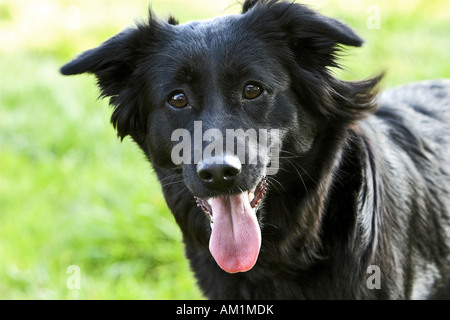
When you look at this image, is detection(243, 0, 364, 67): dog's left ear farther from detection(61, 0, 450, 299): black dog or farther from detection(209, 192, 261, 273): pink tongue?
detection(209, 192, 261, 273): pink tongue

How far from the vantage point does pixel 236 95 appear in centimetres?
274

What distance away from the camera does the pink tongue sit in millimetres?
2670

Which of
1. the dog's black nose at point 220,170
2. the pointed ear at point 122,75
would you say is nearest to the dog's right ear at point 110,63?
the pointed ear at point 122,75

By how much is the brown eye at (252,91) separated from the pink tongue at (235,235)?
47 cm

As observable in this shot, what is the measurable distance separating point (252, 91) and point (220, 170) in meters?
0.48

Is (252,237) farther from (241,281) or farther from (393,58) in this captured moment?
(393,58)

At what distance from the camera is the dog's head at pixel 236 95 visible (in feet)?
8.72

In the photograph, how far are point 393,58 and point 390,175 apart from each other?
4180mm

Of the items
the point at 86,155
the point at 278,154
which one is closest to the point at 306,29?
the point at 278,154

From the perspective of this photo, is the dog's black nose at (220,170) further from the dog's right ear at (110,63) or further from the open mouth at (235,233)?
A: the dog's right ear at (110,63)

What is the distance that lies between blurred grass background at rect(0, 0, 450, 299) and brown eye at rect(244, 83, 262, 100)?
1.62ft

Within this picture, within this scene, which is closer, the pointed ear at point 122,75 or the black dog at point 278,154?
the black dog at point 278,154

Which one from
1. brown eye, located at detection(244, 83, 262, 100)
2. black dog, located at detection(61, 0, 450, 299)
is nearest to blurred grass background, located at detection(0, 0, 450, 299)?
black dog, located at detection(61, 0, 450, 299)
